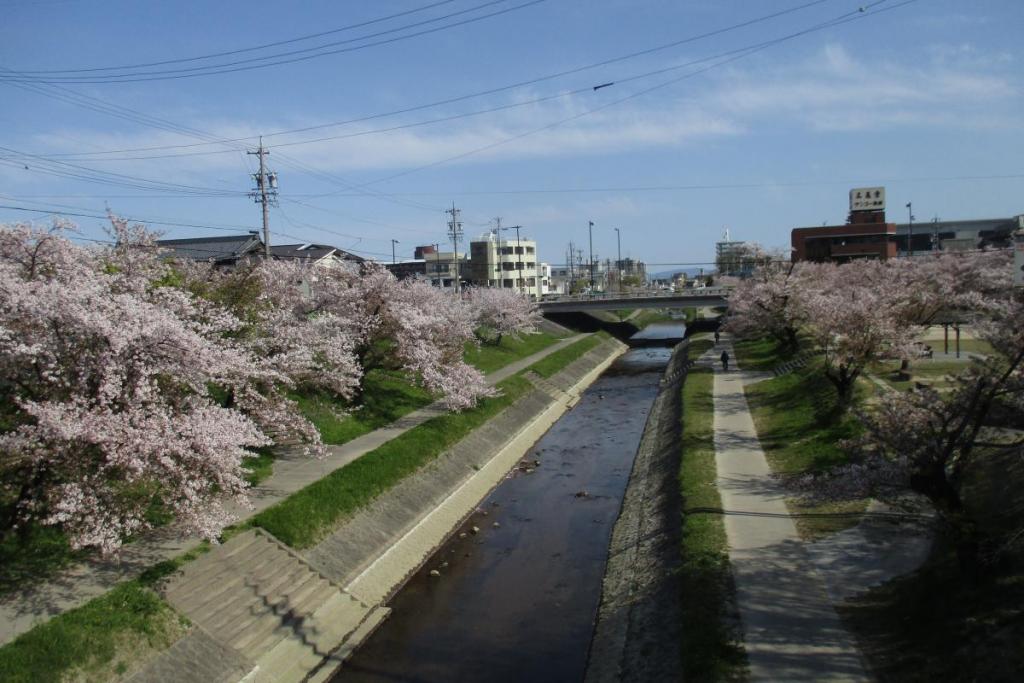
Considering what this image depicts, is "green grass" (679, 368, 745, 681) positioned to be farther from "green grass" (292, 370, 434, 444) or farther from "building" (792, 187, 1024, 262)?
"building" (792, 187, 1024, 262)

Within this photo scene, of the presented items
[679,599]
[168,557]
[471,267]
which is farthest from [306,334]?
[471,267]

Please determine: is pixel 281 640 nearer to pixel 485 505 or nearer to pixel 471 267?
pixel 485 505

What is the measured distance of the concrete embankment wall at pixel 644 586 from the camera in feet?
44.5

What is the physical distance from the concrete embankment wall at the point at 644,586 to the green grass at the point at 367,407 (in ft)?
34.0

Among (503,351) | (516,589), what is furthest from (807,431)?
(503,351)

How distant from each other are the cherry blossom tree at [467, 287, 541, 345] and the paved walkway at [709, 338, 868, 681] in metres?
34.6

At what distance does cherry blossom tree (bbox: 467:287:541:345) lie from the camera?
5712 centimetres

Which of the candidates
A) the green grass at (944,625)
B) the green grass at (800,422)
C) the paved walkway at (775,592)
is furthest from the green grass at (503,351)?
the green grass at (944,625)

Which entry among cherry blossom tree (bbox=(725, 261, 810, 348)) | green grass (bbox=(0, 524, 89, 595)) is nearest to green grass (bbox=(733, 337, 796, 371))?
cherry blossom tree (bbox=(725, 261, 810, 348))

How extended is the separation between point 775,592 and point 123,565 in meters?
12.7

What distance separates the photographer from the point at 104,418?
12844 millimetres

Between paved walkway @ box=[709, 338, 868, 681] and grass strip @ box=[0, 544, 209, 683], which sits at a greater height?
grass strip @ box=[0, 544, 209, 683]

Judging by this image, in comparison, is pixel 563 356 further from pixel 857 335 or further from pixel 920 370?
pixel 857 335

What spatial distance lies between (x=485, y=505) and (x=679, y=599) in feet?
38.5
